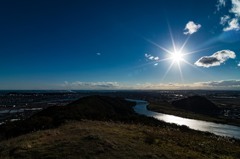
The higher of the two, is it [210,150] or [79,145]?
[79,145]

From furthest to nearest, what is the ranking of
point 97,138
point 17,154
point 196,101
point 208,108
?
point 196,101
point 208,108
point 97,138
point 17,154

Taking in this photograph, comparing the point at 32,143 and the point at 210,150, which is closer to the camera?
the point at 32,143

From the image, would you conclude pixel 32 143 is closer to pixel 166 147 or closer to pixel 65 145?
pixel 65 145

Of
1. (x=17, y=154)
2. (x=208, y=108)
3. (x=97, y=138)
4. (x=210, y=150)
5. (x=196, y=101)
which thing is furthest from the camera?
(x=196, y=101)

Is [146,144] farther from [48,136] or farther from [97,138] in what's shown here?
[48,136]

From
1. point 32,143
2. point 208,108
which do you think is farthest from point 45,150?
point 208,108

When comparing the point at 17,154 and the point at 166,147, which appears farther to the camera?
the point at 166,147

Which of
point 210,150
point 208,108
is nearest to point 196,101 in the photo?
point 208,108

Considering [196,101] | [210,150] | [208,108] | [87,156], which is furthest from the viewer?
[196,101]

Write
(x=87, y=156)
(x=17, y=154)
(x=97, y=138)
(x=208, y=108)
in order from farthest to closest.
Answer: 1. (x=208, y=108)
2. (x=97, y=138)
3. (x=17, y=154)
4. (x=87, y=156)
